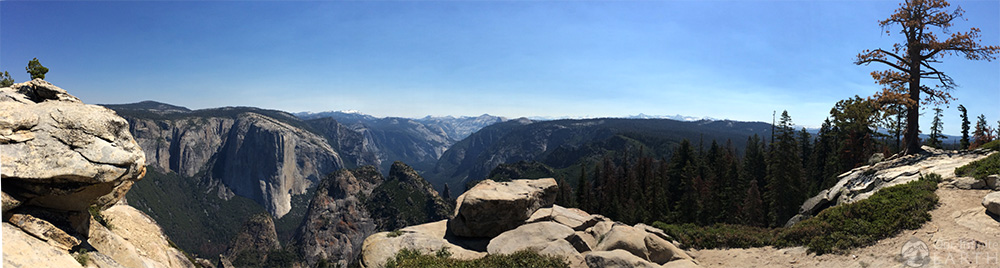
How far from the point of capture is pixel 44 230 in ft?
33.6

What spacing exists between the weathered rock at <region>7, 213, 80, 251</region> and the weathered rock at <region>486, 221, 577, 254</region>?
15168 mm

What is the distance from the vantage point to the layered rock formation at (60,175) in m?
9.38

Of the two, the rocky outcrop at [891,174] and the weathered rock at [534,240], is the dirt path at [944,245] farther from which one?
the weathered rock at [534,240]

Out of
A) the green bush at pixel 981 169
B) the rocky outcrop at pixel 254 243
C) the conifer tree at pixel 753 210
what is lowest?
the rocky outcrop at pixel 254 243

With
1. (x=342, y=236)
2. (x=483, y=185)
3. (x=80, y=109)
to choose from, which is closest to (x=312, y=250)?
(x=342, y=236)

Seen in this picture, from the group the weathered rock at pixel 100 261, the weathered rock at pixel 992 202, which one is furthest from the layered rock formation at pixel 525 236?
the weathered rock at pixel 992 202

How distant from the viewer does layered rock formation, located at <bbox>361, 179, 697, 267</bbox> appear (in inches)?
746

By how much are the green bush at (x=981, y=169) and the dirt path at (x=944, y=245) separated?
179 centimetres

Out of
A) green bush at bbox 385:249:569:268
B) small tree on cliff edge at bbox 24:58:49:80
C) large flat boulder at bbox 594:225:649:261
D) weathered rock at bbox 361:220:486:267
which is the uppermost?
small tree on cliff edge at bbox 24:58:49:80

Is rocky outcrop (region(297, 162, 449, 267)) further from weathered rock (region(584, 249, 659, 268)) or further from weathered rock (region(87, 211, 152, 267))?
weathered rock (region(87, 211, 152, 267))

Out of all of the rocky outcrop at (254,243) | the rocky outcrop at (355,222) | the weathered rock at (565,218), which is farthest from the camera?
the rocky outcrop at (355,222)

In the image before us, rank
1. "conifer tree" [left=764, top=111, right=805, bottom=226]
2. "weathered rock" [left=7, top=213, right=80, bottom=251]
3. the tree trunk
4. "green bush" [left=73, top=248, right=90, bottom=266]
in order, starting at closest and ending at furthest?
"weathered rock" [left=7, top=213, right=80, bottom=251] → "green bush" [left=73, top=248, right=90, bottom=266] → the tree trunk → "conifer tree" [left=764, top=111, right=805, bottom=226]

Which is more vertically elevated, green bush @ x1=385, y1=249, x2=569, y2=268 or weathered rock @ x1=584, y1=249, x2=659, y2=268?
weathered rock @ x1=584, y1=249, x2=659, y2=268

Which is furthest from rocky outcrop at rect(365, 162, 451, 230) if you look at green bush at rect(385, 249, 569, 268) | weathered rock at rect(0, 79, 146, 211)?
weathered rock at rect(0, 79, 146, 211)
